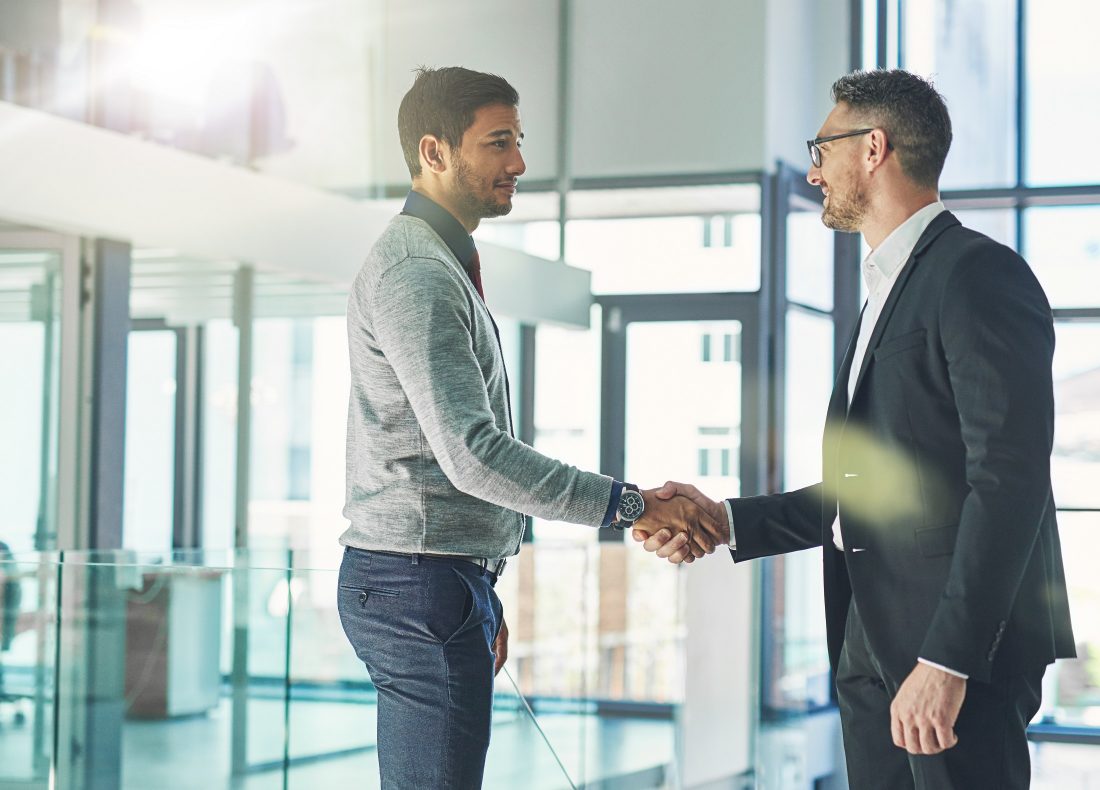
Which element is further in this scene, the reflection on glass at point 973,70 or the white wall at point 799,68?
the reflection on glass at point 973,70

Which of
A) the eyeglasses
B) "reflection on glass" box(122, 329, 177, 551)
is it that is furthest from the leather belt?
"reflection on glass" box(122, 329, 177, 551)

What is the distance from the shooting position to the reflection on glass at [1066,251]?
342 inches

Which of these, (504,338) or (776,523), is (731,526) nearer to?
(776,523)

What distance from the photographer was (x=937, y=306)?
1.77 m

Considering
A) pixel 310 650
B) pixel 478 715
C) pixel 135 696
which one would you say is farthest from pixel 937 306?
pixel 135 696

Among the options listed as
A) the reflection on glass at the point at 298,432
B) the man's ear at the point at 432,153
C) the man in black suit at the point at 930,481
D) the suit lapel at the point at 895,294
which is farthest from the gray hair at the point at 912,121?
the reflection on glass at the point at 298,432

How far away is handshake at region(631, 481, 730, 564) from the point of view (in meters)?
2.29

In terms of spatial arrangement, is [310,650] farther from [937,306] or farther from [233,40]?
[233,40]

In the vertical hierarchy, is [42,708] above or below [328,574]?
below

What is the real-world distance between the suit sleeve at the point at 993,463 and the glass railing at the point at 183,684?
165 cm

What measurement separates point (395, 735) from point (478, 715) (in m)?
0.11

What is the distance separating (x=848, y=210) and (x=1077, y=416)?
290 inches

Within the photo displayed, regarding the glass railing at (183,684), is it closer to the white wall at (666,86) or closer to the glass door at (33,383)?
the glass door at (33,383)

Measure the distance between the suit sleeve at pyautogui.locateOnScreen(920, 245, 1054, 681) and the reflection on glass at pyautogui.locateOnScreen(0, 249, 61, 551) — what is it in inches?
166
